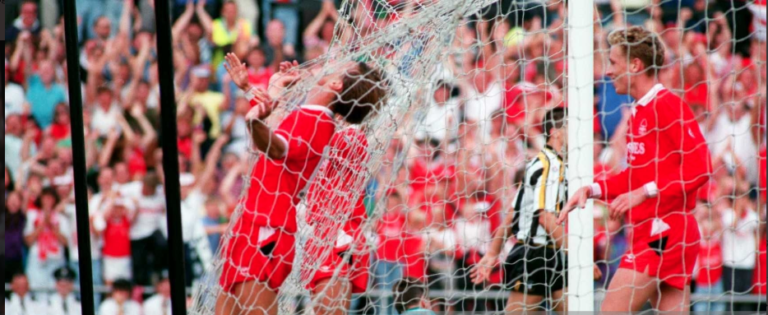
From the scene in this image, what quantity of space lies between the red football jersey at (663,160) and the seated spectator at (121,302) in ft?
12.0

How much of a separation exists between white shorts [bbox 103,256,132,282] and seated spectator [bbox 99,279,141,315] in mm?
131

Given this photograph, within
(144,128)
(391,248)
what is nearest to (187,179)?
(144,128)

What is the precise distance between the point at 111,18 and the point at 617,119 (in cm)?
382

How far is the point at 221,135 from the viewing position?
6676mm

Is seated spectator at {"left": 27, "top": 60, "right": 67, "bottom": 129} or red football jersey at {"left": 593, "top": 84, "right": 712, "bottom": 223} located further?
seated spectator at {"left": 27, "top": 60, "right": 67, "bottom": 129}

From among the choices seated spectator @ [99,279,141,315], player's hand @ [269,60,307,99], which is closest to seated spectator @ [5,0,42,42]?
seated spectator @ [99,279,141,315]

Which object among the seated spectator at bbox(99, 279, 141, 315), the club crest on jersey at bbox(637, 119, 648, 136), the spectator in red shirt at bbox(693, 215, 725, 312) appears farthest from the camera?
the seated spectator at bbox(99, 279, 141, 315)

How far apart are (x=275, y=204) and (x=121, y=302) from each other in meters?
2.85

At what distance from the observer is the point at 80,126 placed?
246 centimetres

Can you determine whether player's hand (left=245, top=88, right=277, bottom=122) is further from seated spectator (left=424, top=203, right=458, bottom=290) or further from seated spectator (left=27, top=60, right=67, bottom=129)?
seated spectator (left=27, top=60, right=67, bottom=129)

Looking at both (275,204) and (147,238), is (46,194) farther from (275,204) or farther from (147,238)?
(275,204)

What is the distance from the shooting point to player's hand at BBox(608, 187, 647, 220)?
3436 mm

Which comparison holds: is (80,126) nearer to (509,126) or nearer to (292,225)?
(292,225)

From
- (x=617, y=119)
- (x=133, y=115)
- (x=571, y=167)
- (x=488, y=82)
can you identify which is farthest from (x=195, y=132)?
(x=571, y=167)
